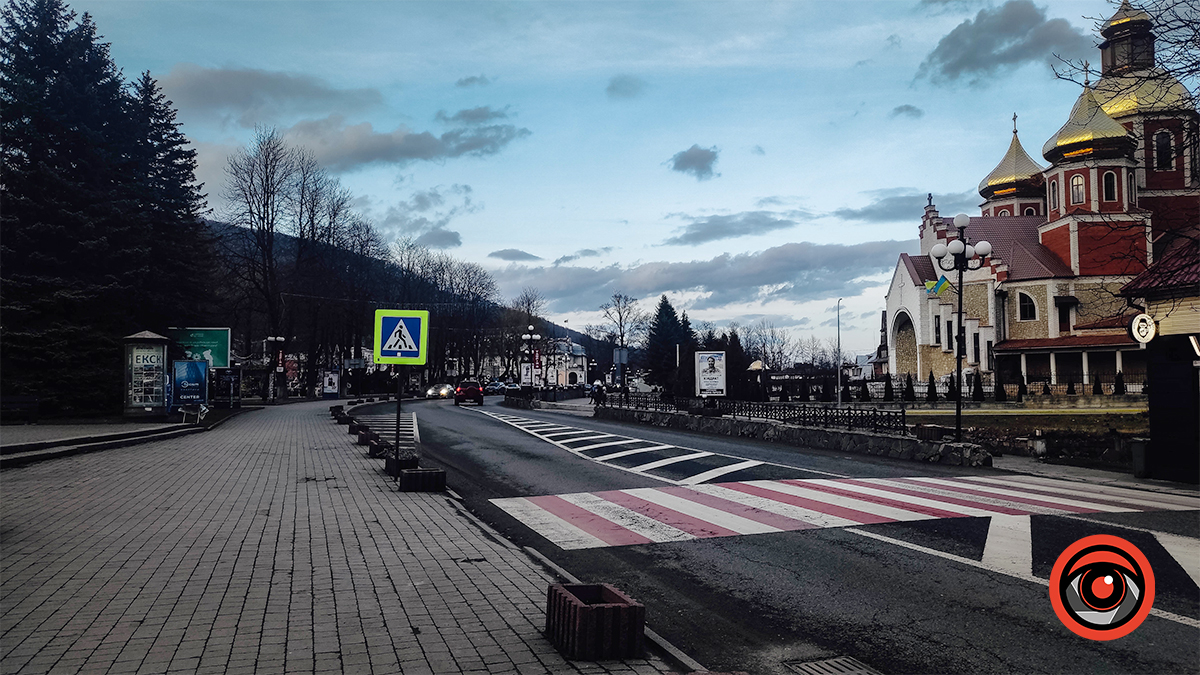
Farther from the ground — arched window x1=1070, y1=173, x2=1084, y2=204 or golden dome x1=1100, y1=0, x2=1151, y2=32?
arched window x1=1070, y1=173, x2=1084, y2=204

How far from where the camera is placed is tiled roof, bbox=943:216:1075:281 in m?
55.0

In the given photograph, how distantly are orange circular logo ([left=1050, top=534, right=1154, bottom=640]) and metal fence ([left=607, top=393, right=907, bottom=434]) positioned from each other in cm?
1332

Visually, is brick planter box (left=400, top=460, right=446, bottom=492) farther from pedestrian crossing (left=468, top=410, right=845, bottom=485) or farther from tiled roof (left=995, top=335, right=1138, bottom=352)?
tiled roof (left=995, top=335, right=1138, bottom=352)

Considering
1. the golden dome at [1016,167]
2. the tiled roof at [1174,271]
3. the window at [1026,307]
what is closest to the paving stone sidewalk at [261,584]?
the tiled roof at [1174,271]

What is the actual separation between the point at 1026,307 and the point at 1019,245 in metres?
5.32

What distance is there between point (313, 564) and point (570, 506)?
475 centimetres

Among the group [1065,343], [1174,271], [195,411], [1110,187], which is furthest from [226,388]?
[1110,187]

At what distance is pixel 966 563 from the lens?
7418mm

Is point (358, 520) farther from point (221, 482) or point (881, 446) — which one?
point (881, 446)

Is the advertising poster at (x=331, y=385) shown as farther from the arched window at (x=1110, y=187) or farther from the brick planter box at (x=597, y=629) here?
the arched window at (x=1110, y=187)

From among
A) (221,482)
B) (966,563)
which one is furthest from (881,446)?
(221,482)

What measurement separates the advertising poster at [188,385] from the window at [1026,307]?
53.0 m

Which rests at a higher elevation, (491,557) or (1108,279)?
(1108,279)

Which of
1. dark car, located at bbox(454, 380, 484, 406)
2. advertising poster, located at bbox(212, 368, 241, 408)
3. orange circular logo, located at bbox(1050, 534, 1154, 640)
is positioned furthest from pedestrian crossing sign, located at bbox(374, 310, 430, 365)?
dark car, located at bbox(454, 380, 484, 406)
